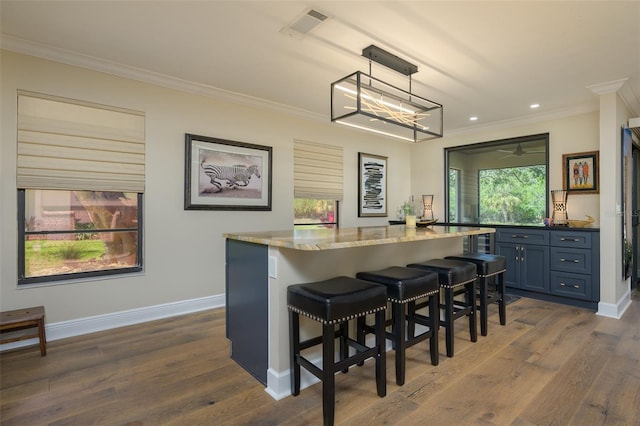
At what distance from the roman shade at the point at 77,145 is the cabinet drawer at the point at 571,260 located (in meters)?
4.91

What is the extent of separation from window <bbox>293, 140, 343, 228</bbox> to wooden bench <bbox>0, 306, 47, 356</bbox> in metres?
2.84

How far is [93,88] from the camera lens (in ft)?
10.1

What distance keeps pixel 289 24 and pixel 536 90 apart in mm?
2967

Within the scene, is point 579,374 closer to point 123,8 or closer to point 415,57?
point 415,57

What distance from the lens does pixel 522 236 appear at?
14.5 feet

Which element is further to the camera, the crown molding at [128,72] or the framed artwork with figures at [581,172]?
the framed artwork with figures at [581,172]

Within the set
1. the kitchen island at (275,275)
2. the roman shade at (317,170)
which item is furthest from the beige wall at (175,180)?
the kitchen island at (275,275)

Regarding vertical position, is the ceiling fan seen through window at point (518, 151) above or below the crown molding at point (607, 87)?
below

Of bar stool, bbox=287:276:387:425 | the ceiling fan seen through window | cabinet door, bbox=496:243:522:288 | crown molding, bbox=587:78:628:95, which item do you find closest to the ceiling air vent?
bar stool, bbox=287:276:387:425

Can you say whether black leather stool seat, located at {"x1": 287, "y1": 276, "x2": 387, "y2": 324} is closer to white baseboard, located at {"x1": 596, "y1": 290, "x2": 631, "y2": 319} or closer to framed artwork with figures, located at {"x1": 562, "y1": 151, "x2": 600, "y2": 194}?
white baseboard, located at {"x1": 596, "y1": 290, "x2": 631, "y2": 319}

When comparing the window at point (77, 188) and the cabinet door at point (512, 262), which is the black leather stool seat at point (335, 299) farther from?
the cabinet door at point (512, 262)

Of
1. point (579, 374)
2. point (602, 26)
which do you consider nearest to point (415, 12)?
point (602, 26)

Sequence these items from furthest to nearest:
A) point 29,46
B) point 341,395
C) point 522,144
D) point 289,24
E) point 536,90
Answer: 1. point 522,144
2. point 536,90
3. point 29,46
4. point 289,24
5. point 341,395

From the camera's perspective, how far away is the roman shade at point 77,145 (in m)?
2.79
